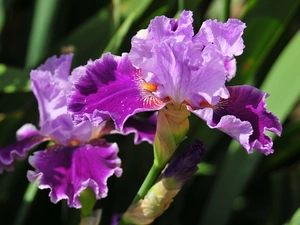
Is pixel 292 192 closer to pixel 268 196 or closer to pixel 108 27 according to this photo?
pixel 268 196

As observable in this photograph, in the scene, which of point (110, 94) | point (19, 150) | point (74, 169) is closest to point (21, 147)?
point (19, 150)

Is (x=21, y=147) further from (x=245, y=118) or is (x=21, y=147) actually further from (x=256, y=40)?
(x=256, y=40)

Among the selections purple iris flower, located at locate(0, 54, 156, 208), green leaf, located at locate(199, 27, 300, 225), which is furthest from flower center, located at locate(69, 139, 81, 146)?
green leaf, located at locate(199, 27, 300, 225)

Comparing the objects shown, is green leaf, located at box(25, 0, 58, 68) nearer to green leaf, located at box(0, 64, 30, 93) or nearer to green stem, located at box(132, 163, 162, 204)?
green leaf, located at box(0, 64, 30, 93)

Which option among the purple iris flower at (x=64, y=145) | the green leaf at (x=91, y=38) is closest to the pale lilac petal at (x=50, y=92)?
the purple iris flower at (x=64, y=145)

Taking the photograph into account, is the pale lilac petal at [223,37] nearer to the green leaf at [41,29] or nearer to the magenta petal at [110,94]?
the magenta petal at [110,94]

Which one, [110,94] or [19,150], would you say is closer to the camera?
[110,94]
